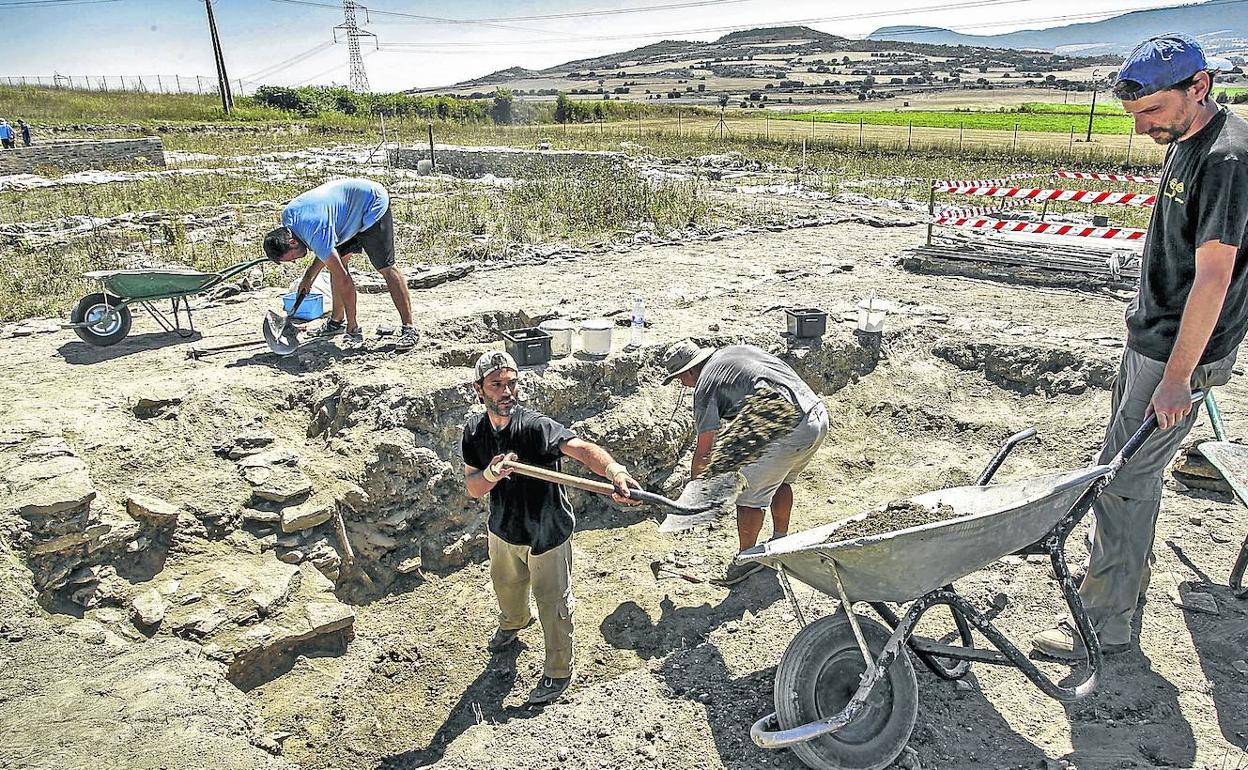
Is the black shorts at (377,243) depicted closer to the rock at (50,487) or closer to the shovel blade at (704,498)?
the rock at (50,487)

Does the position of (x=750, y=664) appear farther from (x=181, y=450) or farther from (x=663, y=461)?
(x=181, y=450)

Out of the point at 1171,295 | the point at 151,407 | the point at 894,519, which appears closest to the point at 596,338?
the point at 151,407

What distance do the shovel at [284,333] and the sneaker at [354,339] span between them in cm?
36

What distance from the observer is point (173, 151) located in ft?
72.1

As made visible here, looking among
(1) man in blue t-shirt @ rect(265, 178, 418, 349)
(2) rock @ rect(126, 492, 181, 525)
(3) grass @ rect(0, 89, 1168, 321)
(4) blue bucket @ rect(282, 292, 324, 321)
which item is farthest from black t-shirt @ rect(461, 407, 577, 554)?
(3) grass @ rect(0, 89, 1168, 321)

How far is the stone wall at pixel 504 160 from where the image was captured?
18797 mm

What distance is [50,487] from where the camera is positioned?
370 cm

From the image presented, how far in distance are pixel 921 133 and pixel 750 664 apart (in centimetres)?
3346

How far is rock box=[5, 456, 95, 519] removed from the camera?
141 inches

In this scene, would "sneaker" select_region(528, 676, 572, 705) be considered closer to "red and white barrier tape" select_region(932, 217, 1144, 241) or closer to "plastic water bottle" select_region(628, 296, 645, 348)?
"plastic water bottle" select_region(628, 296, 645, 348)

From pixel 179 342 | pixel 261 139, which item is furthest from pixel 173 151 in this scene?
pixel 179 342

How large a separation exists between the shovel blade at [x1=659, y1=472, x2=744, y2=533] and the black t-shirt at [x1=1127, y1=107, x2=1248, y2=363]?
1840 millimetres

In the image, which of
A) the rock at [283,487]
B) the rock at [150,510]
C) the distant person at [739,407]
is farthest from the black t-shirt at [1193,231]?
the rock at [150,510]

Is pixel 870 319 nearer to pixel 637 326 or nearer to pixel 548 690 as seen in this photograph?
pixel 637 326
